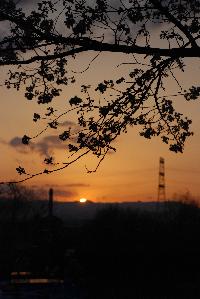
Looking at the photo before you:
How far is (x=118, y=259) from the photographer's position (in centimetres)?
3062

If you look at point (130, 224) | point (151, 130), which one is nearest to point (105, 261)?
point (130, 224)

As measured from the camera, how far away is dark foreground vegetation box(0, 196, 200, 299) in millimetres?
24641

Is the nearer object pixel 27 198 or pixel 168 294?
pixel 168 294

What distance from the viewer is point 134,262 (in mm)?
30391

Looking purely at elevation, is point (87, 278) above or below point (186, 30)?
below

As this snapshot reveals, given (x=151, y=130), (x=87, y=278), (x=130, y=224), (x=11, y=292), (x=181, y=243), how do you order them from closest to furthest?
(x=151, y=130)
(x=11, y=292)
(x=87, y=278)
(x=181, y=243)
(x=130, y=224)

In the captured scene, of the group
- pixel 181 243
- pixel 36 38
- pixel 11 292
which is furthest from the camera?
pixel 181 243

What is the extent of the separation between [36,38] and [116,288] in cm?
1738

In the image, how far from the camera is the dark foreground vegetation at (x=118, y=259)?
80.8 ft

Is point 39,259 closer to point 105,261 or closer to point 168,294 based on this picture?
point 105,261

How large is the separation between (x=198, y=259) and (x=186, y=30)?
24336 millimetres

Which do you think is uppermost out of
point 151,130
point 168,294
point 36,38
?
point 36,38

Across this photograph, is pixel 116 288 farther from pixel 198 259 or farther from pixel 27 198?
pixel 27 198

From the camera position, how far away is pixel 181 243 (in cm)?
3528
